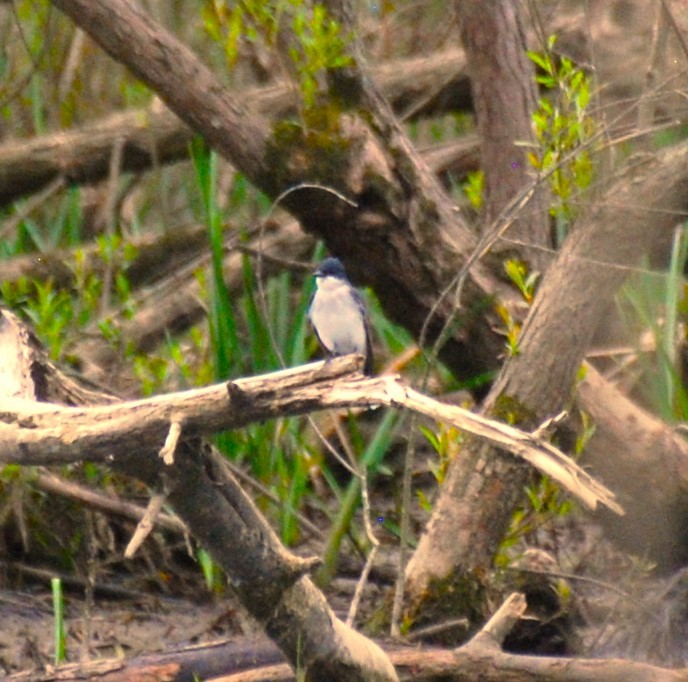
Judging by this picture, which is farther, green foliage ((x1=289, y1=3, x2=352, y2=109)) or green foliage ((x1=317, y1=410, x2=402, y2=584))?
green foliage ((x1=317, y1=410, x2=402, y2=584))

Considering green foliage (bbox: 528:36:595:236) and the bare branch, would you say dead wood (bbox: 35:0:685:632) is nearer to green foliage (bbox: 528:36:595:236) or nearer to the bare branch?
green foliage (bbox: 528:36:595:236)

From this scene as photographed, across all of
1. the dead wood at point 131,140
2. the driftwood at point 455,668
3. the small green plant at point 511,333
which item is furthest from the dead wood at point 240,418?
the dead wood at point 131,140

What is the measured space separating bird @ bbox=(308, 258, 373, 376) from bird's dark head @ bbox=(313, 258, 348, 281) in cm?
3

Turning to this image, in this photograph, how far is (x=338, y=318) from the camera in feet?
13.4

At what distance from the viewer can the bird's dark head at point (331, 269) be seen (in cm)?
392

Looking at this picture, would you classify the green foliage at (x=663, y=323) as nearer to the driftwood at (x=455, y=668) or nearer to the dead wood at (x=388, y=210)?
the dead wood at (x=388, y=210)

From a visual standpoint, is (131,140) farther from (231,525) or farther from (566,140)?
(231,525)

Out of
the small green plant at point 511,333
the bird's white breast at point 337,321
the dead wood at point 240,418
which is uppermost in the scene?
the dead wood at point 240,418

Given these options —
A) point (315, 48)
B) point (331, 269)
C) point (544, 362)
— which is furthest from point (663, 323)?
point (315, 48)

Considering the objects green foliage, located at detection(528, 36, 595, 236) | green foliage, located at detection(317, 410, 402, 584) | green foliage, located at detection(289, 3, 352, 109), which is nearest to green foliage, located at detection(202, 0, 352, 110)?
green foliage, located at detection(289, 3, 352, 109)

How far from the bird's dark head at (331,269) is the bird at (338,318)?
31 millimetres

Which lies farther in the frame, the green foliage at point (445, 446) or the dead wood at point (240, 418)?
the green foliage at point (445, 446)

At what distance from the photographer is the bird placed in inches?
160

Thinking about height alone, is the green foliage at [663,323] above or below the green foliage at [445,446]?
above
